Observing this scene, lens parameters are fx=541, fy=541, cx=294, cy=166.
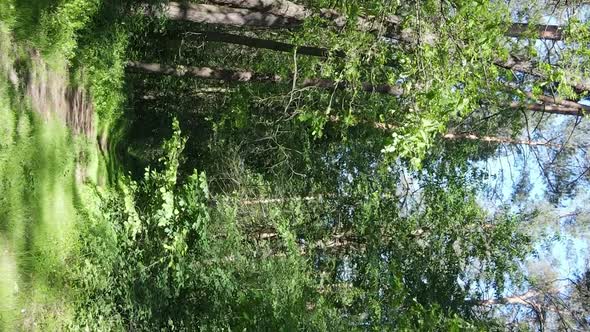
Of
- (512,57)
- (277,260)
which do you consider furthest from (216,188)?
(512,57)

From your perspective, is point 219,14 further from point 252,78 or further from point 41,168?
point 41,168

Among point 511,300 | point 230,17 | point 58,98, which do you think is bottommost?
point 511,300

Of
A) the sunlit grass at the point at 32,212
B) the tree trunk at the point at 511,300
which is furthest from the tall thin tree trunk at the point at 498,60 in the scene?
the tree trunk at the point at 511,300

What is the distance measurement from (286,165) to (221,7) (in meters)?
5.80

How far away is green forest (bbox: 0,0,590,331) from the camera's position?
7.46 metres

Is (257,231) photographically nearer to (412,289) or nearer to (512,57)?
(412,289)

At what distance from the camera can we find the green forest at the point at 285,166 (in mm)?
7461

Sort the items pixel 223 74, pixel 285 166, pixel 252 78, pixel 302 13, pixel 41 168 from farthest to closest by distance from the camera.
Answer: pixel 285 166, pixel 252 78, pixel 223 74, pixel 302 13, pixel 41 168

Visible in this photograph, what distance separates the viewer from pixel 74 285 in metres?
7.86

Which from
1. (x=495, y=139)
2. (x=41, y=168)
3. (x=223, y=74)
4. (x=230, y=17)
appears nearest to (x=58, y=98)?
(x=41, y=168)

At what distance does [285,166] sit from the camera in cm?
1452

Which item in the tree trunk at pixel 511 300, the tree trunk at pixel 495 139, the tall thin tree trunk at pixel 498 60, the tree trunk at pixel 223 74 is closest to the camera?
the tall thin tree trunk at pixel 498 60

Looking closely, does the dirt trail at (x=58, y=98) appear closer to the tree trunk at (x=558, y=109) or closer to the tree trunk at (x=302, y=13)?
the tree trunk at (x=302, y=13)

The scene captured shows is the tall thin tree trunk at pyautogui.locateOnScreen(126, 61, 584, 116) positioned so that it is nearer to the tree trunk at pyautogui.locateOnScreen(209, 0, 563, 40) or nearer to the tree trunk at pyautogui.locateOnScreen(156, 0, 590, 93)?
the tree trunk at pyautogui.locateOnScreen(156, 0, 590, 93)
